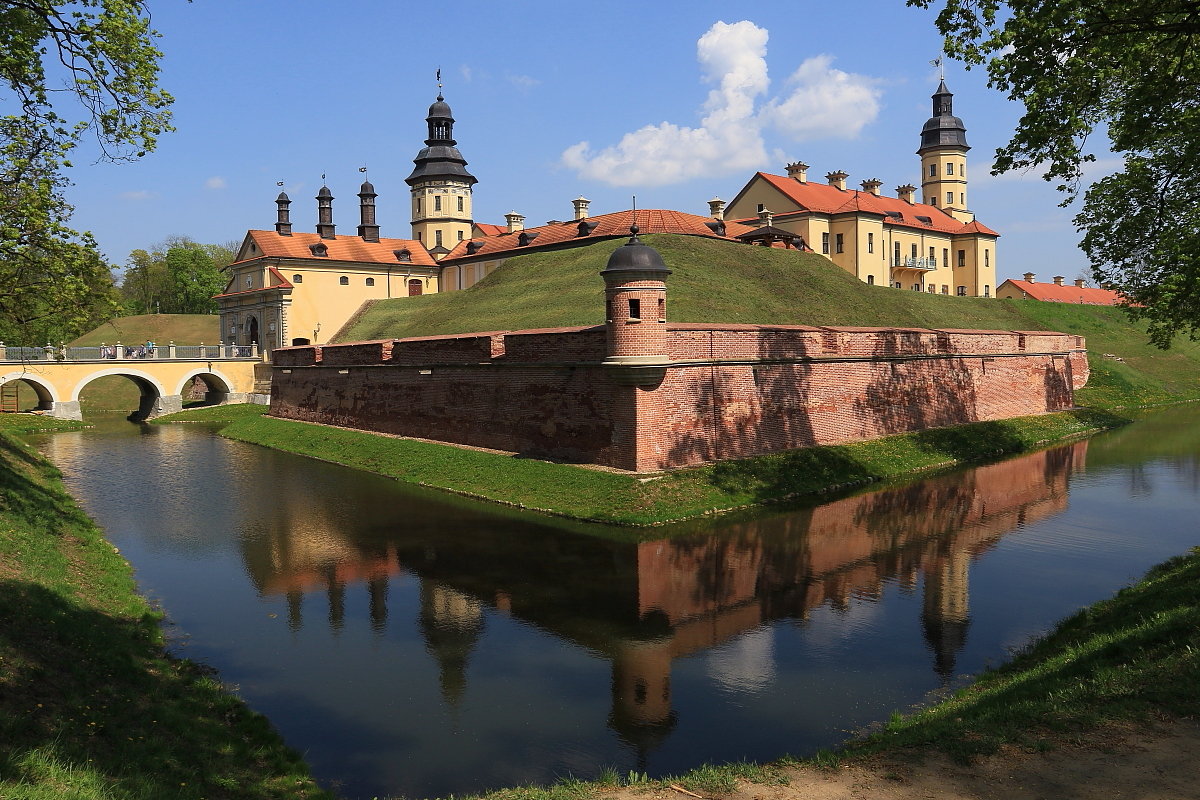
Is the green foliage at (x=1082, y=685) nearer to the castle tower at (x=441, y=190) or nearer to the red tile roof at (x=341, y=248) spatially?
the red tile roof at (x=341, y=248)

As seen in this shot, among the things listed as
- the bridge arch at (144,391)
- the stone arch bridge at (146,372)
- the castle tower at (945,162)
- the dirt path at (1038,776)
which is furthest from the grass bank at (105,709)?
the castle tower at (945,162)

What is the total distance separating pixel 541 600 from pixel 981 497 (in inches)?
507

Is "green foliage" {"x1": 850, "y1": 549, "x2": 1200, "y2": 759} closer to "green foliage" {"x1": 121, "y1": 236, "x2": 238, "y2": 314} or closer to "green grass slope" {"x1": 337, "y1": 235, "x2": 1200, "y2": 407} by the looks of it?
"green grass slope" {"x1": 337, "y1": 235, "x2": 1200, "y2": 407}

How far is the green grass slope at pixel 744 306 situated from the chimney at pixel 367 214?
32.6 feet

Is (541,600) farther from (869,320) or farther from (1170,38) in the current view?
(869,320)

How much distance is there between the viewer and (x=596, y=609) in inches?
483

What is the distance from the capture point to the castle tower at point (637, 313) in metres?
19.2

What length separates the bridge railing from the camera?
43312 mm

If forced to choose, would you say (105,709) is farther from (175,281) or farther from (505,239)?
Answer: (175,281)

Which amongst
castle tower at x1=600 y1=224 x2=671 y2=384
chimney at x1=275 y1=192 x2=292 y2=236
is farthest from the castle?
castle tower at x1=600 y1=224 x2=671 y2=384

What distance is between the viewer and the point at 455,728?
8.62m

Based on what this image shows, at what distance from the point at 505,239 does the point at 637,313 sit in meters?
39.4

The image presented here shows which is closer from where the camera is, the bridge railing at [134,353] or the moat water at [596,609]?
the moat water at [596,609]

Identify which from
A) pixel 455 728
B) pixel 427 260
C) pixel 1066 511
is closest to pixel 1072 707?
pixel 455 728
